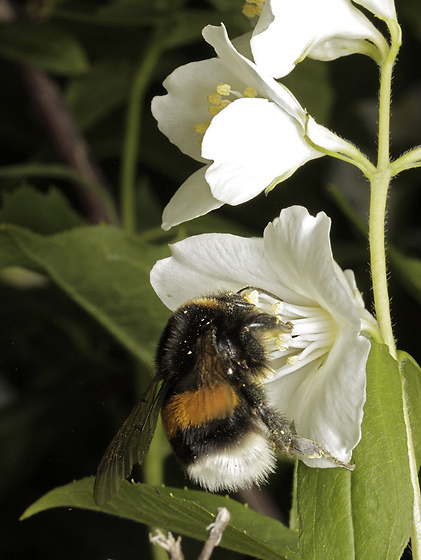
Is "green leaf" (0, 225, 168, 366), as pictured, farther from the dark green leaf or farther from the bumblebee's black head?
the dark green leaf

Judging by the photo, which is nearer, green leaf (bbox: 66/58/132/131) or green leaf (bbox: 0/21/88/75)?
green leaf (bbox: 0/21/88/75)

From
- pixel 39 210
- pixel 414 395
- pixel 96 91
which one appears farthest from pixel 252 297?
pixel 96 91

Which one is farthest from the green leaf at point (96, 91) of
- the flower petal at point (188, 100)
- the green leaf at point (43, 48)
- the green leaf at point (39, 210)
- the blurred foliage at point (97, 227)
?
the flower petal at point (188, 100)

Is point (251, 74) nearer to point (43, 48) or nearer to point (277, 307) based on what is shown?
point (277, 307)

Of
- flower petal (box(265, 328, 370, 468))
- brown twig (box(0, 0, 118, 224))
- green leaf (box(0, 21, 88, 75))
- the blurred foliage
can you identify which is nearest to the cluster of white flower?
flower petal (box(265, 328, 370, 468))

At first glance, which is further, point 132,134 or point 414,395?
point 132,134
